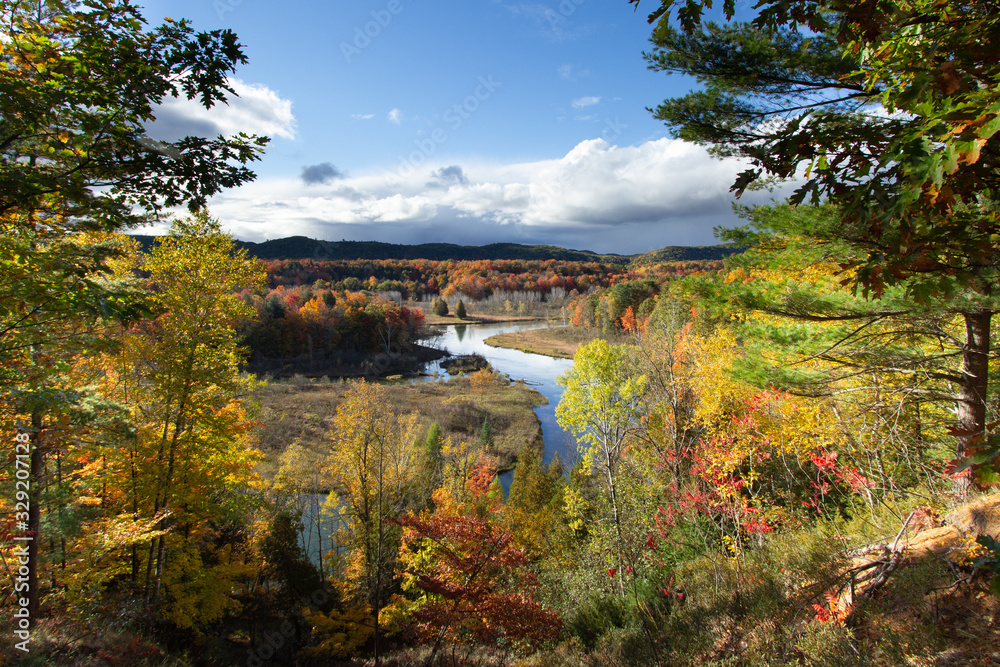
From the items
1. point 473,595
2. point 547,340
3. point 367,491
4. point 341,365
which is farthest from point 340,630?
point 547,340

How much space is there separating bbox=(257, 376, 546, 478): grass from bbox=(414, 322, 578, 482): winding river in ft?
3.84

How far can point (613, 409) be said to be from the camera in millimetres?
13469

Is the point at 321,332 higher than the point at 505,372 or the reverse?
higher

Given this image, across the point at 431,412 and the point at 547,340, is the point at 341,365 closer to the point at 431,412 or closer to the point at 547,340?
the point at 431,412

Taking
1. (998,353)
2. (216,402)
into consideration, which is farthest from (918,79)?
(216,402)

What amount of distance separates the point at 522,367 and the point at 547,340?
67.7 ft

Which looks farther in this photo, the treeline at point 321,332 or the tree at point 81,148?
the treeline at point 321,332

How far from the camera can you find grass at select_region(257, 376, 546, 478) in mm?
29656

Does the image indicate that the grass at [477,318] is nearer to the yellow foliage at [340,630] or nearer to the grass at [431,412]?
the grass at [431,412]

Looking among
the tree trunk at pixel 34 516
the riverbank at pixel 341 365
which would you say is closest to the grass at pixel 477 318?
the riverbank at pixel 341 365

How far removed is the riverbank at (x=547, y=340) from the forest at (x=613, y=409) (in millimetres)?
49654

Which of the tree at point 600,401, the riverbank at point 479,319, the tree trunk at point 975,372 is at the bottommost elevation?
the riverbank at point 479,319

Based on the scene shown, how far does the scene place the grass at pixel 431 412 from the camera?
29656 millimetres

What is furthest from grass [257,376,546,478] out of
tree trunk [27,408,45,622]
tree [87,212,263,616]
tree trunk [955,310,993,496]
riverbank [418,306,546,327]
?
riverbank [418,306,546,327]
